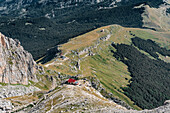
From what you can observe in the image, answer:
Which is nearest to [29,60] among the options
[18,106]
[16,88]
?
[16,88]

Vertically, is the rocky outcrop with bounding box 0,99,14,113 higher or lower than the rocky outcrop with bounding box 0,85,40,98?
higher

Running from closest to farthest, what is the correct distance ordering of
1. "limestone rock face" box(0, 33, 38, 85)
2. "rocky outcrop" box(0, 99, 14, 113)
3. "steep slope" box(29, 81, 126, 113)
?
"steep slope" box(29, 81, 126, 113)
"rocky outcrop" box(0, 99, 14, 113)
"limestone rock face" box(0, 33, 38, 85)

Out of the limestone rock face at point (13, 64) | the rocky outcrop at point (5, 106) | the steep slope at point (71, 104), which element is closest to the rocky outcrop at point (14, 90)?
the limestone rock face at point (13, 64)

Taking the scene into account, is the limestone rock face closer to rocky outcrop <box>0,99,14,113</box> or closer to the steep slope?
rocky outcrop <box>0,99,14,113</box>

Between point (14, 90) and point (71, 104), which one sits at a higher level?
point (71, 104)

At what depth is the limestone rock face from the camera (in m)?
157

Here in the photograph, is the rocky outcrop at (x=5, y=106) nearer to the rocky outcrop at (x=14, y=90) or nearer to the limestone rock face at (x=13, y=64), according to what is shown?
the rocky outcrop at (x=14, y=90)

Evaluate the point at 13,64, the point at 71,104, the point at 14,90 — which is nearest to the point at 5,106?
the point at 14,90

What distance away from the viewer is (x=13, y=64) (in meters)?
167

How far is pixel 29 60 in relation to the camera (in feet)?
620

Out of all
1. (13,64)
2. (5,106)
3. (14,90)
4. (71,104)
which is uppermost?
(71,104)

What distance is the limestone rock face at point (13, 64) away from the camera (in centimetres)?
15725

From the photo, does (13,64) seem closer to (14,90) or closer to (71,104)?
(14,90)

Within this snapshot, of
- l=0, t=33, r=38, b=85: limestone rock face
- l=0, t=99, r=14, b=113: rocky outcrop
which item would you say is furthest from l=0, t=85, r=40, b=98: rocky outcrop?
l=0, t=99, r=14, b=113: rocky outcrop
